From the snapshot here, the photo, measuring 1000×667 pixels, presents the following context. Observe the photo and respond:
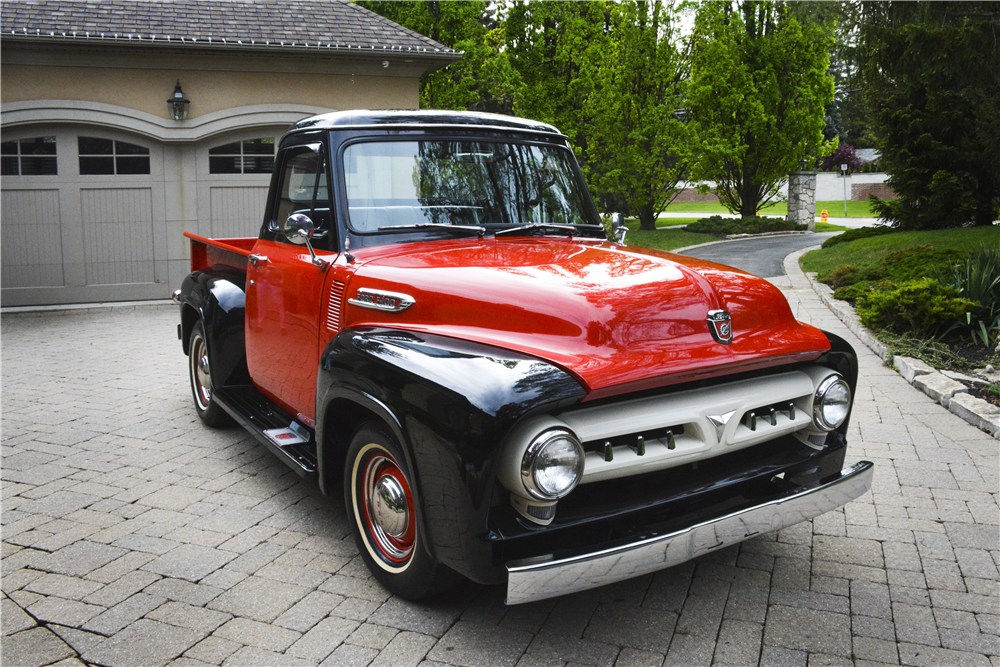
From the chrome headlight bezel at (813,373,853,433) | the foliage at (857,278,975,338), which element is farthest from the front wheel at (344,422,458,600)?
the foliage at (857,278,975,338)

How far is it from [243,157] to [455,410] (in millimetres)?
11860

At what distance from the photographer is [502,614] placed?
3242mm

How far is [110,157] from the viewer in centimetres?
1265

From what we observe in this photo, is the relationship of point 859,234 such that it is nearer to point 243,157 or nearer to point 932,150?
point 932,150

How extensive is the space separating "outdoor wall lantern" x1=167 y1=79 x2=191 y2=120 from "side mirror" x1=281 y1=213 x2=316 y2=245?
9.91 metres

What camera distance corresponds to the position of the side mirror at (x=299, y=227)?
383 centimetres

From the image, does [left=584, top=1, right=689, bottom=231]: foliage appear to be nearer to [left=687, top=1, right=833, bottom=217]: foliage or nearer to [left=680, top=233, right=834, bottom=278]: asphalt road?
[left=687, top=1, right=833, bottom=217]: foliage

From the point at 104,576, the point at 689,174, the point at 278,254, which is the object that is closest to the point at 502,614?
the point at 104,576

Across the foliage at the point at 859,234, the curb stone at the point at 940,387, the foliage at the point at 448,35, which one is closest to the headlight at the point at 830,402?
the curb stone at the point at 940,387

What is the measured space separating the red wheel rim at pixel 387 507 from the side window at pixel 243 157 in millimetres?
10921

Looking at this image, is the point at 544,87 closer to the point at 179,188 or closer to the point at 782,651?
the point at 179,188

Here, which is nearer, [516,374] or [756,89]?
[516,374]

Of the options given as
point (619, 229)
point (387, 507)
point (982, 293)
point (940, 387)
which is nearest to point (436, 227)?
point (619, 229)

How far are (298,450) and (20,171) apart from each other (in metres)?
10.8
